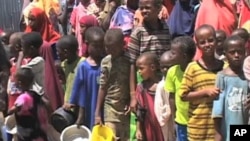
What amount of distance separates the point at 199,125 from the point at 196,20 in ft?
6.12

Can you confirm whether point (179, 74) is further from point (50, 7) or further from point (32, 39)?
point (50, 7)

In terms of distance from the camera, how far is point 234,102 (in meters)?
5.70

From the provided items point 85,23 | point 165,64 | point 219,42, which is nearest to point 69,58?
point 85,23

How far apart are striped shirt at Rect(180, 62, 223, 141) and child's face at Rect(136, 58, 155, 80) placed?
495 mm

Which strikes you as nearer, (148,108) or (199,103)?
(199,103)

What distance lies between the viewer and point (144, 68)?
650 cm

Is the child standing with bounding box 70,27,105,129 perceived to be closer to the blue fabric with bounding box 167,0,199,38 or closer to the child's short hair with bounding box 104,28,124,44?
the child's short hair with bounding box 104,28,124,44

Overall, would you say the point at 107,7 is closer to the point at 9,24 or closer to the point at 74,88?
the point at 74,88

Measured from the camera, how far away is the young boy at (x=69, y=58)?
742 cm

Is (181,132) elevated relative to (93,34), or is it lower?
lower

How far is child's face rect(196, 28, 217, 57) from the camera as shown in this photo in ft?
19.4

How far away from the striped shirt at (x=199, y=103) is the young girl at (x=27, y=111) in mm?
1651

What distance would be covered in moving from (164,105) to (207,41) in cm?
83

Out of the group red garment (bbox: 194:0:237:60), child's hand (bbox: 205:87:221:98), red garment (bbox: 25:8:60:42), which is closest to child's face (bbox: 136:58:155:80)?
child's hand (bbox: 205:87:221:98)
